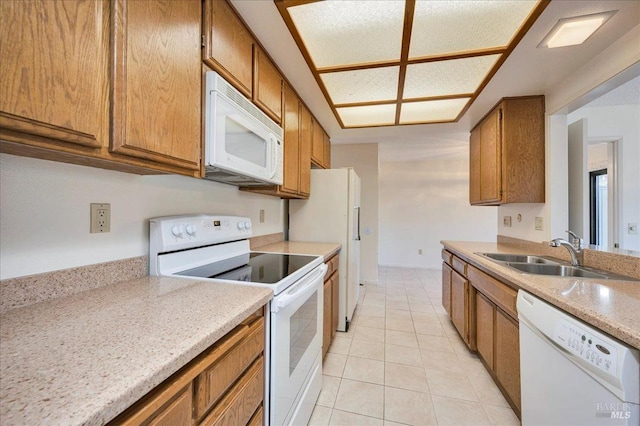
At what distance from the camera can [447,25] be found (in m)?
1.38

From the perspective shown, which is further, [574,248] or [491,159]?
[491,159]

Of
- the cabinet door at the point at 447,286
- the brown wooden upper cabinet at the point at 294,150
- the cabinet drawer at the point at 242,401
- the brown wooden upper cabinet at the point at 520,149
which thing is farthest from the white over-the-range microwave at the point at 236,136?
the cabinet door at the point at 447,286

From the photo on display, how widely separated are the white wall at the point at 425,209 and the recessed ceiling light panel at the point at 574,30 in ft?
11.1

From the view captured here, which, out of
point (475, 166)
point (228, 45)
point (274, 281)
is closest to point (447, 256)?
point (475, 166)

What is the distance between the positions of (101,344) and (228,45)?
4.35ft

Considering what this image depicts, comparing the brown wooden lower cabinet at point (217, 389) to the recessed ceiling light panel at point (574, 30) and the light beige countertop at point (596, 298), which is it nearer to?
the light beige countertop at point (596, 298)

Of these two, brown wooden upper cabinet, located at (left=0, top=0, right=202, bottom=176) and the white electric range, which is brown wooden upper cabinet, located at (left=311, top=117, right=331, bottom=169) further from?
brown wooden upper cabinet, located at (left=0, top=0, right=202, bottom=176)

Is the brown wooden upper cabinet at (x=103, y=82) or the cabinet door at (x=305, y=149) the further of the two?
the cabinet door at (x=305, y=149)

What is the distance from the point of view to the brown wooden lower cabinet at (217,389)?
52cm

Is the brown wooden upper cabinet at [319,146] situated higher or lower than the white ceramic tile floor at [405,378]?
higher

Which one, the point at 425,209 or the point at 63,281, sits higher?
the point at 425,209

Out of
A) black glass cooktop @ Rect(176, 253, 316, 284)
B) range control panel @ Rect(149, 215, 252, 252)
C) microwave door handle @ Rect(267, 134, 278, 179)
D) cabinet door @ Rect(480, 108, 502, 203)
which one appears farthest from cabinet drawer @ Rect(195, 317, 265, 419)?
cabinet door @ Rect(480, 108, 502, 203)

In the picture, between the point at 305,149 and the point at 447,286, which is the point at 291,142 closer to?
the point at 305,149

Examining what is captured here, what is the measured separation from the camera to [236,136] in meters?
1.28
